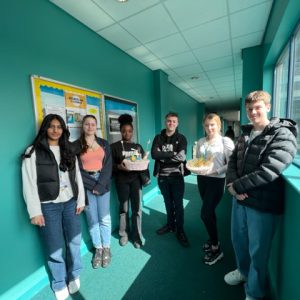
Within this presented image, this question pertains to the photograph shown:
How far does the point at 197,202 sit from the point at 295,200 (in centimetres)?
255

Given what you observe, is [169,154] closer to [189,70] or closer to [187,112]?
[189,70]

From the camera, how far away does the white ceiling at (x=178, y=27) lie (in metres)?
1.84

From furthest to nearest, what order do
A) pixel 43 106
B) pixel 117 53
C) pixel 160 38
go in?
pixel 117 53 < pixel 160 38 < pixel 43 106

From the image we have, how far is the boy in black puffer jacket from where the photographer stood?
3.39ft

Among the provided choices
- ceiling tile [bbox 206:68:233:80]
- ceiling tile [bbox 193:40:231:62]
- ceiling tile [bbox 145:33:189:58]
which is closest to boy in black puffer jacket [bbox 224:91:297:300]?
ceiling tile [bbox 145:33:189:58]

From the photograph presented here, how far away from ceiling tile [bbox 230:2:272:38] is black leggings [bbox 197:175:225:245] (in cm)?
190

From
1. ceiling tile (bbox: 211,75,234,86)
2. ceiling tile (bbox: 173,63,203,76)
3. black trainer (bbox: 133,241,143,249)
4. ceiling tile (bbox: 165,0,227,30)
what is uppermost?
ceiling tile (bbox: 165,0,227,30)

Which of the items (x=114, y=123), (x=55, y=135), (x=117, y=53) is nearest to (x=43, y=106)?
(x=55, y=135)

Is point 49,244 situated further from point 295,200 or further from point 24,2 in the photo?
point 24,2

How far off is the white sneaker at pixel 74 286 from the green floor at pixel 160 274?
4 centimetres

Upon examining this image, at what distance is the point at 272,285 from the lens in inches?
56.5

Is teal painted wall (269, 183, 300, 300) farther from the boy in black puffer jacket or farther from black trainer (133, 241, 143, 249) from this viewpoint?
black trainer (133, 241, 143, 249)

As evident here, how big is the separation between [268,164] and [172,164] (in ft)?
3.84

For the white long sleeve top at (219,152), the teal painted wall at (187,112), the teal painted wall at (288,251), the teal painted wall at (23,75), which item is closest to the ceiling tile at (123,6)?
the teal painted wall at (23,75)
